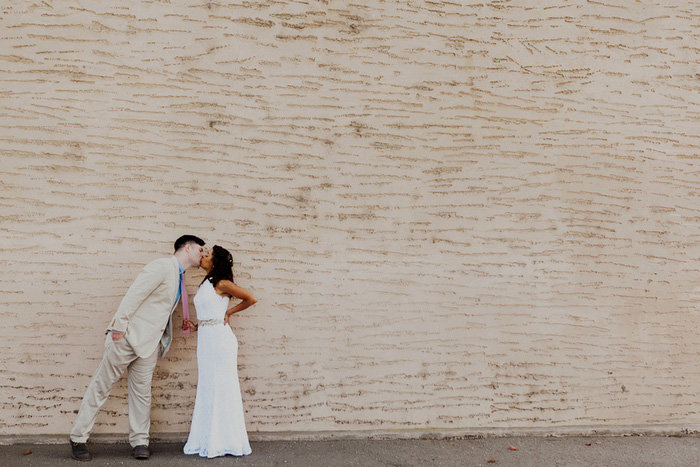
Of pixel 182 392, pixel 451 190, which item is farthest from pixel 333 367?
pixel 451 190

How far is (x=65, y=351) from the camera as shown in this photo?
5.36 meters

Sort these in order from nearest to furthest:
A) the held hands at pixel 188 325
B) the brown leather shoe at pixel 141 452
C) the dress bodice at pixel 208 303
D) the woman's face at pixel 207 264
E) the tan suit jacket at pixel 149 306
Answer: the tan suit jacket at pixel 149 306 → the brown leather shoe at pixel 141 452 → the dress bodice at pixel 208 303 → the woman's face at pixel 207 264 → the held hands at pixel 188 325

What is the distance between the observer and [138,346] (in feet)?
16.0

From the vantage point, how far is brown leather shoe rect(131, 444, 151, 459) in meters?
4.93

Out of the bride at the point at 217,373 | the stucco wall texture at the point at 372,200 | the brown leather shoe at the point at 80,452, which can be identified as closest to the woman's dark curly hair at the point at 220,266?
the bride at the point at 217,373

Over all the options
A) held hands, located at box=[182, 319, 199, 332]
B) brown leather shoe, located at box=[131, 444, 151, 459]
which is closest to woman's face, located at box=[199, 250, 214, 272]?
held hands, located at box=[182, 319, 199, 332]

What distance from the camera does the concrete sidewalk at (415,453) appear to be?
16.1 feet

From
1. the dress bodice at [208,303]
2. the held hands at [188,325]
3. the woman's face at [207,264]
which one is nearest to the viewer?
the dress bodice at [208,303]

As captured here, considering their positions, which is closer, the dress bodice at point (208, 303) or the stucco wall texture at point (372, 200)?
the dress bodice at point (208, 303)

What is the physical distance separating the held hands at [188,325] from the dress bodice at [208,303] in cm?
29

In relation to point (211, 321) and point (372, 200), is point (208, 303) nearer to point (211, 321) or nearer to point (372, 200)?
point (211, 321)

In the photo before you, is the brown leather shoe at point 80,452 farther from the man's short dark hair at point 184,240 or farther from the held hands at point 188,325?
the man's short dark hair at point 184,240

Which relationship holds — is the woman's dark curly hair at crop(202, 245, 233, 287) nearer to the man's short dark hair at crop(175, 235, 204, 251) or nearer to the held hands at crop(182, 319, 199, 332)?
the man's short dark hair at crop(175, 235, 204, 251)

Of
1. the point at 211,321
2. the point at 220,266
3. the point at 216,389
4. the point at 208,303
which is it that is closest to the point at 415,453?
the point at 216,389
